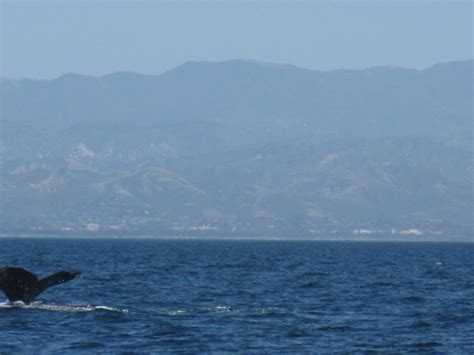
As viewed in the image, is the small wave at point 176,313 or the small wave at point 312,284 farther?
the small wave at point 312,284

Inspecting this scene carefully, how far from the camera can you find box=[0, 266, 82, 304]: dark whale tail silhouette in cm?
5128

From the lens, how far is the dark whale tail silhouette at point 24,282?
51.3 meters

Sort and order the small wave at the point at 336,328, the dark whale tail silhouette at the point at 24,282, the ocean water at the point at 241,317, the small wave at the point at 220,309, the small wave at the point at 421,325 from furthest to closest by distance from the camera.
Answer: the small wave at the point at 220,309 → the dark whale tail silhouette at the point at 24,282 → the small wave at the point at 421,325 → the small wave at the point at 336,328 → the ocean water at the point at 241,317

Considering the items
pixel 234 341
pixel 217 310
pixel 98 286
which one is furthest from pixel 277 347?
pixel 98 286

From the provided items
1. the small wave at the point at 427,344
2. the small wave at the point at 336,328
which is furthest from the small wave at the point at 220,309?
the small wave at the point at 427,344

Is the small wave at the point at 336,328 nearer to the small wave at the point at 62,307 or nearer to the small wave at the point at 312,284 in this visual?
the small wave at the point at 62,307

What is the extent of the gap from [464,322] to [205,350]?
13.8 metres

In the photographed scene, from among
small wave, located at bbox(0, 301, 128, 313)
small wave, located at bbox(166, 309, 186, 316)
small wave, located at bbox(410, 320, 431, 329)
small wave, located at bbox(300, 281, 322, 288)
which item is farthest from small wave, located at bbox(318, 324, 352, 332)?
small wave, located at bbox(300, 281, 322, 288)

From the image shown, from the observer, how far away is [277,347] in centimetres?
4422

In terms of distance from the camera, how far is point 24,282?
5388cm

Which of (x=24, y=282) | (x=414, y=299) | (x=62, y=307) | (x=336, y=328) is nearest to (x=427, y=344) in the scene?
(x=336, y=328)

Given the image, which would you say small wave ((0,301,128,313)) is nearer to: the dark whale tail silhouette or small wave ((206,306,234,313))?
the dark whale tail silhouette

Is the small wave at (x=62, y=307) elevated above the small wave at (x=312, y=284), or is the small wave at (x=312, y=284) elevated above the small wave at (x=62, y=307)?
the small wave at (x=312, y=284)

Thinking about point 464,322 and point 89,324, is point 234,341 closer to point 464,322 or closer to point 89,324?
point 89,324
